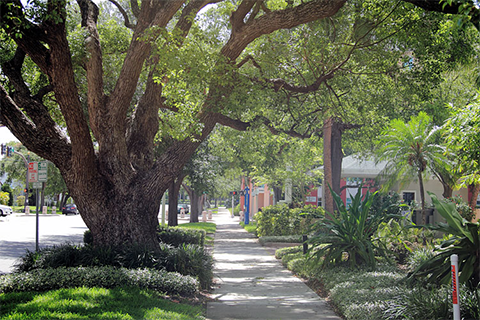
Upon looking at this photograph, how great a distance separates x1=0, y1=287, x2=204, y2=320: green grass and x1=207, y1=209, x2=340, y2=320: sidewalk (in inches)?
33.1

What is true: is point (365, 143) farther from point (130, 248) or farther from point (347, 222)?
point (130, 248)

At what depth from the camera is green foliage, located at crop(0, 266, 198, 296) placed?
8.38 metres

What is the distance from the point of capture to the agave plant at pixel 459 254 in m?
7.74

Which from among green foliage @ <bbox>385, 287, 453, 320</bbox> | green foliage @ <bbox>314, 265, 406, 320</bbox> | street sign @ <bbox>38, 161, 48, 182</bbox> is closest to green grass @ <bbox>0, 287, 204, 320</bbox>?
green foliage @ <bbox>314, 265, 406, 320</bbox>

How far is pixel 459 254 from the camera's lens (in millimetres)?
8047

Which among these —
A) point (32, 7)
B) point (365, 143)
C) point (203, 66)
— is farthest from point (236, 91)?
point (365, 143)

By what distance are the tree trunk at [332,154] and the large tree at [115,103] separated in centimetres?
737

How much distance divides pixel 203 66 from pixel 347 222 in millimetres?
4933

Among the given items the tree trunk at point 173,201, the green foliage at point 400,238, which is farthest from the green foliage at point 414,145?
the tree trunk at point 173,201

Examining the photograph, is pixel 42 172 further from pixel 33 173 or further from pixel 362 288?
pixel 362 288

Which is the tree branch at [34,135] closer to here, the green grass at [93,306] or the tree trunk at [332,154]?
the green grass at [93,306]

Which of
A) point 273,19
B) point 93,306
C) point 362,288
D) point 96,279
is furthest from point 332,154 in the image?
point 93,306

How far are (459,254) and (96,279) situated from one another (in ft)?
19.8

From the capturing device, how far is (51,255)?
9883 millimetres
